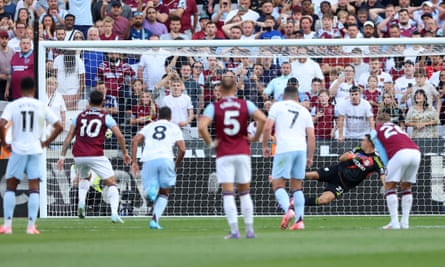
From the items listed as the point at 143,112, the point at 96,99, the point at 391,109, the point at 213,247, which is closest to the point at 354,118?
the point at 391,109

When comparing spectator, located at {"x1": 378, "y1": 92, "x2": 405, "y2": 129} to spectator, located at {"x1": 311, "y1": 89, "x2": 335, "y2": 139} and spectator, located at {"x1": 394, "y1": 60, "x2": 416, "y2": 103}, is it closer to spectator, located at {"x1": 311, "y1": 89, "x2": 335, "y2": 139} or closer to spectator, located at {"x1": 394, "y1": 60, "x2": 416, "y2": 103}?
spectator, located at {"x1": 394, "y1": 60, "x2": 416, "y2": 103}

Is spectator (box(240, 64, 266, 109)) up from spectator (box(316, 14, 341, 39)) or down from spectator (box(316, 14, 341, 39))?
down

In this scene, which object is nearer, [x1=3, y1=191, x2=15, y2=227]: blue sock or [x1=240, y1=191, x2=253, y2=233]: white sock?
[x1=240, y1=191, x2=253, y2=233]: white sock

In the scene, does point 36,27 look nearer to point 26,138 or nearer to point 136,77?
point 136,77

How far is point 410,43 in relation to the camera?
70.9ft

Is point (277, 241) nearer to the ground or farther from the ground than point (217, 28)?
nearer to the ground

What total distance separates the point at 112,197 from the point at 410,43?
6.91 metres

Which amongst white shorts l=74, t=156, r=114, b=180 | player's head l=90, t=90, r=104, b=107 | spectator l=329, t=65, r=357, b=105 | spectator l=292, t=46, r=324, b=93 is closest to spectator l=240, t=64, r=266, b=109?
spectator l=292, t=46, r=324, b=93

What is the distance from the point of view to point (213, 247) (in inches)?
483

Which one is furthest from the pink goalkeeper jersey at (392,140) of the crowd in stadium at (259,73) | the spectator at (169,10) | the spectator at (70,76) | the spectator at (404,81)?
the spectator at (169,10)

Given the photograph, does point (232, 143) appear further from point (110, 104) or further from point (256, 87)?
point (110, 104)

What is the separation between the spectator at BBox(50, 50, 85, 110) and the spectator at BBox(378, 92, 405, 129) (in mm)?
6449

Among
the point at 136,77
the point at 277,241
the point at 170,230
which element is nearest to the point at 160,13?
the point at 136,77

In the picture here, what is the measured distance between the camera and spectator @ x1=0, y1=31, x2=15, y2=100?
23.8m
